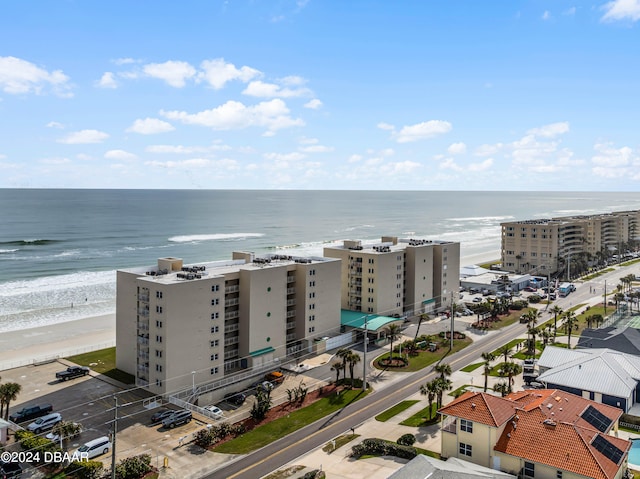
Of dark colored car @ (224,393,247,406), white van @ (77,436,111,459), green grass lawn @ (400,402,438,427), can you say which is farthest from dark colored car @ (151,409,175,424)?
green grass lawn @ (400,402,438,427)

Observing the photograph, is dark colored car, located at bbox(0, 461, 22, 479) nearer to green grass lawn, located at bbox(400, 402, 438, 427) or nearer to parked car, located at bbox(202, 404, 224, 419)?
parked car, located at bbox(202, 404, 224, 419)

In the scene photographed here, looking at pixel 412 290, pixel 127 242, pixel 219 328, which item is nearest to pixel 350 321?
pixel 412 290

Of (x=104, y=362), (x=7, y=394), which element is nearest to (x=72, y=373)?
(x=104, y=362)

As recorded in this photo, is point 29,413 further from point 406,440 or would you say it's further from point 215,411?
point 406,440

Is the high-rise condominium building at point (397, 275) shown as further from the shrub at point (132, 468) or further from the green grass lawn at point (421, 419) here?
the shrub at point (132, 468)

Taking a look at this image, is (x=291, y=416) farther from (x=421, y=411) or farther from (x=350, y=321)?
(x=350, y=321)
